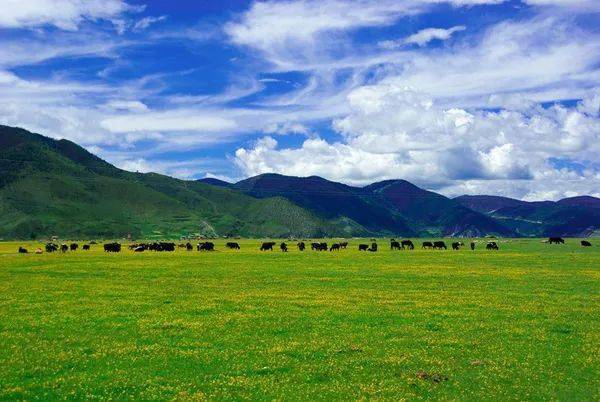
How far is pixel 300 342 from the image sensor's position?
21.8 m

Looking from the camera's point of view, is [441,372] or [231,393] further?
[441,372]

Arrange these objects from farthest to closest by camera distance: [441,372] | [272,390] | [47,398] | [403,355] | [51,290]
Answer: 1. [51,290]
2. [403,355]
3. [441,372]
4. [272,390]
5. [47,398]

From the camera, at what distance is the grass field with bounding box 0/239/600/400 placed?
52.9 feet

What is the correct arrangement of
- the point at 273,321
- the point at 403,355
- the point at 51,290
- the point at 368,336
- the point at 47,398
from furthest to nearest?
the point at 51,290 → the point at 273,321 → the point at 368,336 → the point at 403,355 → the point at 47,398

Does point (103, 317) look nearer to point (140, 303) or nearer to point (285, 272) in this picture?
point (140, 303)

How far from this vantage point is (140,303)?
32.4 metres

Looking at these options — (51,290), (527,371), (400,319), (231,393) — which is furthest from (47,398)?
(51,290)

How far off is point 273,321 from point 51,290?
20773 mm

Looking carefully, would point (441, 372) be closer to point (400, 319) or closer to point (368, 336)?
point (368, 336)

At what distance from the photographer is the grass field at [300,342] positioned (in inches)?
634

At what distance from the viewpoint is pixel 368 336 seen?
23.0 metres

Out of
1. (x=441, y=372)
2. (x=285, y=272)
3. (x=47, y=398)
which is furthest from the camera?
(x=285, y=272)

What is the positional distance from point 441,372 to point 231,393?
7.28m

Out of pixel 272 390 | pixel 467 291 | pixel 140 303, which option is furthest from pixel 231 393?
pixel 467 291
